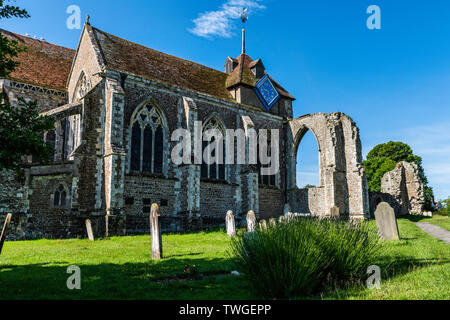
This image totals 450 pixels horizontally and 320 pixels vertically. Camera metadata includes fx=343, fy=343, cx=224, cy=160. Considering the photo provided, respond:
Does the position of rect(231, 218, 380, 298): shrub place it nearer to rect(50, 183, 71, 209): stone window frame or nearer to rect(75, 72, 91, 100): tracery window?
rect(50, 183, 71, 209): stone window frame

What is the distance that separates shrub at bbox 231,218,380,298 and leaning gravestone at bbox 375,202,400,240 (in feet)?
17.6

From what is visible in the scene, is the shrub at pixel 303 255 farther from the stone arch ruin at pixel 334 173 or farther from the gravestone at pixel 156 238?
the stone arch ruin at pixel 334 173

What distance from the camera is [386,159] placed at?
4281 centimetres

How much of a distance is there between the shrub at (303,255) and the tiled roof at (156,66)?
46.4 feet

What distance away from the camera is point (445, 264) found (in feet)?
22.8

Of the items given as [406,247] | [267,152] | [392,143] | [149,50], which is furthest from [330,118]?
[392,143]

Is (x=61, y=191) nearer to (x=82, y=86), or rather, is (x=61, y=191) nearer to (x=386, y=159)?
(x=82, y=86)

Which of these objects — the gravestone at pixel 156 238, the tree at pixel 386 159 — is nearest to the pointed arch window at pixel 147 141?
the gravestone at pixel 156 238

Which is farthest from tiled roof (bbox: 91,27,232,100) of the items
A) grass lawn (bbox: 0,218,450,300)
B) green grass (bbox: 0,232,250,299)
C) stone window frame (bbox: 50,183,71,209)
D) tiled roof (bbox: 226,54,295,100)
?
grass lawn (bbox: 0,218,450,300)

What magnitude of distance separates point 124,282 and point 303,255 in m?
3.20

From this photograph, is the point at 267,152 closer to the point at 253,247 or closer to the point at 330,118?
the point at 330,118

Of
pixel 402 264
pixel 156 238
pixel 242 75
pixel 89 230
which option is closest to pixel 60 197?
pixel 89 230

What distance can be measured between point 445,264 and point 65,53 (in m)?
24.6

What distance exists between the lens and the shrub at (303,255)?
5.25 metres
